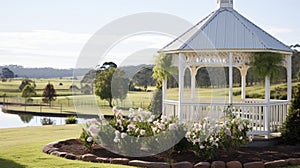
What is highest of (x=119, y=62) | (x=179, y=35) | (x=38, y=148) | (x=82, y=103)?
(x=179, y=35)

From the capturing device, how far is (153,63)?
14.4 metres

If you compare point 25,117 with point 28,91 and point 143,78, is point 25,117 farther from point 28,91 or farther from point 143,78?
point 143,78

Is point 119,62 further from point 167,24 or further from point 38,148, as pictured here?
point 38,148

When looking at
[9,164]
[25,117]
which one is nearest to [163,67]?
[9,164]

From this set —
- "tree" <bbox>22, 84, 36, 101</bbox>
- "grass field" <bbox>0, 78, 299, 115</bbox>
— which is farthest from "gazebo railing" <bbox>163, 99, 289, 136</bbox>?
"tree" <bbox>22, 84, 36, 101</bbox>

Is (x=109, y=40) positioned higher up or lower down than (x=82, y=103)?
higher up

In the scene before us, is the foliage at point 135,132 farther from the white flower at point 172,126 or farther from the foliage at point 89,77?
the foliage at point 89,77

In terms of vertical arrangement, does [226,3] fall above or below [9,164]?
above

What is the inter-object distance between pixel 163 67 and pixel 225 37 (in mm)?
2168

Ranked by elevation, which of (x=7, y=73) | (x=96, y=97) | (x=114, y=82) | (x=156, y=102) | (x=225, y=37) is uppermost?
(x=7, y=73)

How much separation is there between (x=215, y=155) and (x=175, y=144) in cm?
92

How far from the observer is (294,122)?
37.7 feet

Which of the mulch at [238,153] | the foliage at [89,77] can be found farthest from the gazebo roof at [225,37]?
the mulch at [238,153]

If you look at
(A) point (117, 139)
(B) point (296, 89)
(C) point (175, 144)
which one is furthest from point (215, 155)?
(B) point (296, 89)
